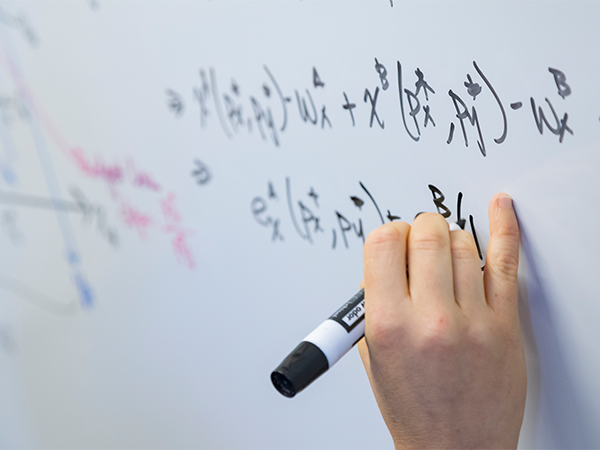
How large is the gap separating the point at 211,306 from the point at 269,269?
108 mm

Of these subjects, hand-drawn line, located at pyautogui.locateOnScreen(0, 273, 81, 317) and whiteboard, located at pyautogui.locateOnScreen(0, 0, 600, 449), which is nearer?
whiteboard, located at pyautogui.locateOnScreen(0, 0, 600, 449)

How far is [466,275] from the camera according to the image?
29 cm

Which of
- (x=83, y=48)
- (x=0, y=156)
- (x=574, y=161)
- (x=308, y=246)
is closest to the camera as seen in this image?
(x=574, y=161)

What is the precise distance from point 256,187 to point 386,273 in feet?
0.67

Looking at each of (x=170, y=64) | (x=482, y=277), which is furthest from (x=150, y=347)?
(x=482, y=277)

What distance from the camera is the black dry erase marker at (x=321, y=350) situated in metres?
0.28

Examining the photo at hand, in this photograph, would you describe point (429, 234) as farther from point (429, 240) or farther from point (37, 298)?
point (37, 298)

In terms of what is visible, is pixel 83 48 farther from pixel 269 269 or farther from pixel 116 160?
pixel 269 269

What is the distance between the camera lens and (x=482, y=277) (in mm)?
298

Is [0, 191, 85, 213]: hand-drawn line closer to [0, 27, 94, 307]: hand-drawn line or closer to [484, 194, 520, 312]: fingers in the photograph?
[0, 27, 94, 307]: hand-drawn line

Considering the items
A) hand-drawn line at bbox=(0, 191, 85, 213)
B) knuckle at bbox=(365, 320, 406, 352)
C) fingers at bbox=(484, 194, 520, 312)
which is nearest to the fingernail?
fingers at bbox=(484, 194, 520, 312)

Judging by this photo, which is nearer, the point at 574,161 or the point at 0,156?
the point at 574,161

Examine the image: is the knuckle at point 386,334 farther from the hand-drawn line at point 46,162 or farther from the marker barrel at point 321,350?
the hand-drawn line at point 46,162

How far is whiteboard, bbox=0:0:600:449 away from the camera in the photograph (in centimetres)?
29
